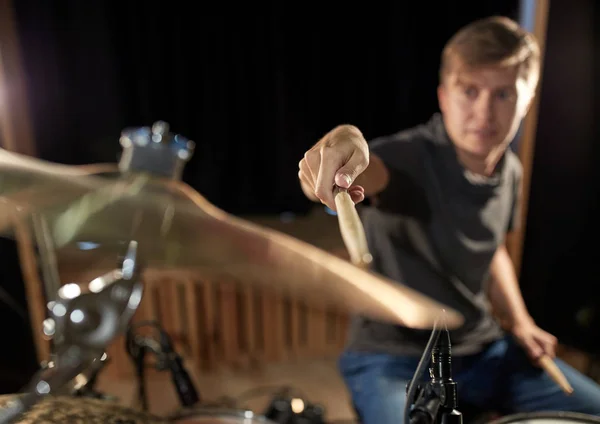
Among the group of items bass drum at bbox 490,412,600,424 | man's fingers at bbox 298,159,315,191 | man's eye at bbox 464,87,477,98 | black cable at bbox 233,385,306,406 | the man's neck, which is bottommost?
black cable at bbox 233,385,306,406

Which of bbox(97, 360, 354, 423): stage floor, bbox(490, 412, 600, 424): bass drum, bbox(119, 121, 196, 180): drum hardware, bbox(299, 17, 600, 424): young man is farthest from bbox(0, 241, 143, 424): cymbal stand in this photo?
bbox(97, 360, 354, 423): stage floor

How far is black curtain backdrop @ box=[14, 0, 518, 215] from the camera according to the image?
140 cm

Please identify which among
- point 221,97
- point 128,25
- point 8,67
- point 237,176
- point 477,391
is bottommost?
point 477,391

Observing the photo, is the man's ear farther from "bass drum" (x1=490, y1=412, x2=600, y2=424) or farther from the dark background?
"bass drum" (x1=490, y1=412, x2=600, y2=424)

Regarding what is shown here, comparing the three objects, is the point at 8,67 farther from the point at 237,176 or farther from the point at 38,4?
the point at 237,176

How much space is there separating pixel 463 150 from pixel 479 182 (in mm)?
84

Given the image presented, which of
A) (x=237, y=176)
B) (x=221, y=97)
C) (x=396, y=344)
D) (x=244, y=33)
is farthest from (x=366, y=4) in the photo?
(x=396, y=344)

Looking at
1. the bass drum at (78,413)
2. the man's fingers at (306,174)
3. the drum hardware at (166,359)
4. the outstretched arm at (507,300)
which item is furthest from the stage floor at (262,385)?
the man's fingers at (306,174)

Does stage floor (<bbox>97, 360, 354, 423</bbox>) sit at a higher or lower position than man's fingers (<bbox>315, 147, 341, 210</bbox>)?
lower

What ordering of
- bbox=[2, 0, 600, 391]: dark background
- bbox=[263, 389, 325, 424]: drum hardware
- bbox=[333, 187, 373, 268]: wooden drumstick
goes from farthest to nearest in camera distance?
bbox=[2, 0, 600, 391]: dark background
bbox=[263, 389, 325, 424]: drum hardware
bbox=[333, 187, 373, 268]: wooden drumstick

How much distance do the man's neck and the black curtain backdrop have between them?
41 centimetres

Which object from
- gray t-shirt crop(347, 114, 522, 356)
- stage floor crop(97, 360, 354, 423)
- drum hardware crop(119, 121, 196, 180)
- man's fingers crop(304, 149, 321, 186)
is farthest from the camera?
stage floor crop(97, 360, 354, 423)

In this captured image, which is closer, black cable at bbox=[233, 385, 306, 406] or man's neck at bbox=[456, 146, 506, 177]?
man's neck at bbox=[456, 146, 506, 177]

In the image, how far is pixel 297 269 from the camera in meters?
0.34
